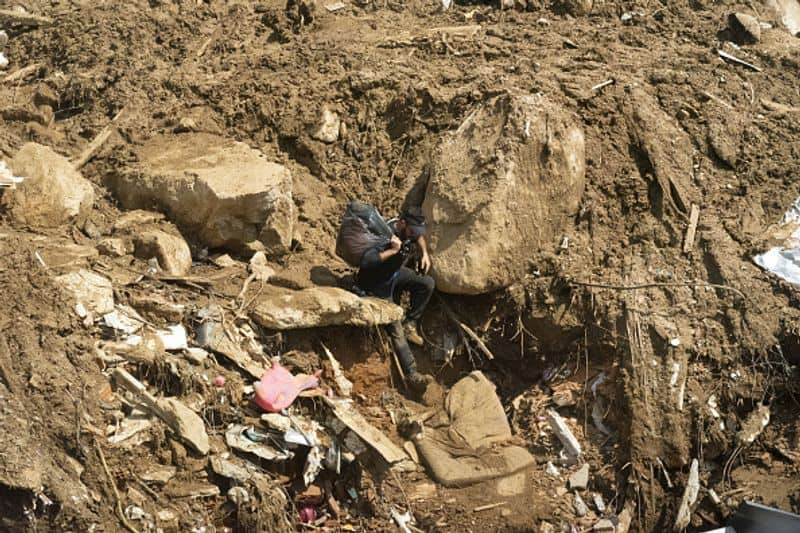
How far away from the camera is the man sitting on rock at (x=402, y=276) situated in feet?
21.1

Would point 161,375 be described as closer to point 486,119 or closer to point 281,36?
point 486,119

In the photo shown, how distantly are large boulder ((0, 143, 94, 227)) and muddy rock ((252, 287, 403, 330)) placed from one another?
1683 mm

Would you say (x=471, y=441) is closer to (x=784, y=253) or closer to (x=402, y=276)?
(x=402, y=276)

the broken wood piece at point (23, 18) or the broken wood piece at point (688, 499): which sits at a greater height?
the broken wood piece at point (23, 18)

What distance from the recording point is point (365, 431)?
5.99 metres

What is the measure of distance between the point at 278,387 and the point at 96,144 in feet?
9.52

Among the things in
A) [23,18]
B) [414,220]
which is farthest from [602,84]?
[23,18]

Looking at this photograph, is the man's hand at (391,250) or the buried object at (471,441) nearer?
the buried object at (471,441)

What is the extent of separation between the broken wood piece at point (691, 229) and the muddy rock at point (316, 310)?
7.79 feet

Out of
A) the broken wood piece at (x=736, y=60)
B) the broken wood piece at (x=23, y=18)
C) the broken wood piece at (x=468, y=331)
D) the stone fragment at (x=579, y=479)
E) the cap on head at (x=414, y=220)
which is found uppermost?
the broken wood piece at (x=736, y=60)

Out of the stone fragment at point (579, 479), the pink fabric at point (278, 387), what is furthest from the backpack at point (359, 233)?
the stone fragment at point (579, 479)

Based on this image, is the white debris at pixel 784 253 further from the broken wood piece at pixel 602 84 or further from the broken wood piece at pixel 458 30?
the broken wood piece at pixel 458 30

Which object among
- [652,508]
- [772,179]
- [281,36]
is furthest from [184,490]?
[772,179]

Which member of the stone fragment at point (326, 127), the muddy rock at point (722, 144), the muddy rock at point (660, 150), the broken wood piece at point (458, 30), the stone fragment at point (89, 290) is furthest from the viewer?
the broken wood piece at point (458, 30)
